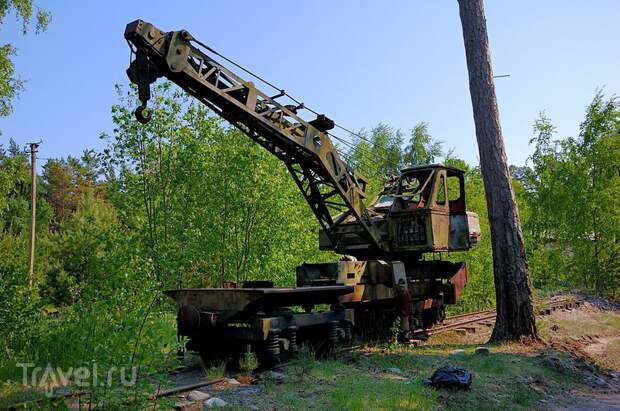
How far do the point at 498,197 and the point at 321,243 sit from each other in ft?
12.9

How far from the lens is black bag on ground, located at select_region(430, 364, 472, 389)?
6.90m

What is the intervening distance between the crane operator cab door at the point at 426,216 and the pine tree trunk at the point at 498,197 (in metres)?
0.87

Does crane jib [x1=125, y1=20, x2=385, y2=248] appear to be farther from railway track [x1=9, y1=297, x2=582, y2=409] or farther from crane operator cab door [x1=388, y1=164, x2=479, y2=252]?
railway track [x1=9, y1=297, x2=582, y2=409]

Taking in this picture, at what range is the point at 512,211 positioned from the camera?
11039 millimetres

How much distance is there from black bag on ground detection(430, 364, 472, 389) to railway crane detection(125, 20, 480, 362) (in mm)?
2010

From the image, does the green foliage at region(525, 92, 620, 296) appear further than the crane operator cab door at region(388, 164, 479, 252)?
Yes

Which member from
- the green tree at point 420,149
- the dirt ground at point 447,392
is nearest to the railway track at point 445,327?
the dirt ground at point 447,392

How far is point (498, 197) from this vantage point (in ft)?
36.4

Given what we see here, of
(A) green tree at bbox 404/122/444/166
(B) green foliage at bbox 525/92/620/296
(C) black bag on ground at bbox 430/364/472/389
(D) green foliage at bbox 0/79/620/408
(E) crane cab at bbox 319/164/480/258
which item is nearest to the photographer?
(D) green foliage at bbox 0/79/620/408

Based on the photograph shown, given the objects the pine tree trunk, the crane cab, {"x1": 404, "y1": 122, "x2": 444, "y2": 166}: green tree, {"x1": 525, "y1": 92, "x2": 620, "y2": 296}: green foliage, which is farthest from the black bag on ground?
{"x1": 404, "y1": 122, "x2": 444, "y2": 166}: green tree

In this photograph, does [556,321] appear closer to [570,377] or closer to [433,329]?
[433,329]

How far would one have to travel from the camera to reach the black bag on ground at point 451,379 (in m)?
6.90

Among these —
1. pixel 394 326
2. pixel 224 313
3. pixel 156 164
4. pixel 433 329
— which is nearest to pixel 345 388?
pixel 224 313

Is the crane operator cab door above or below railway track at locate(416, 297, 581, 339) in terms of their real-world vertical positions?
above
